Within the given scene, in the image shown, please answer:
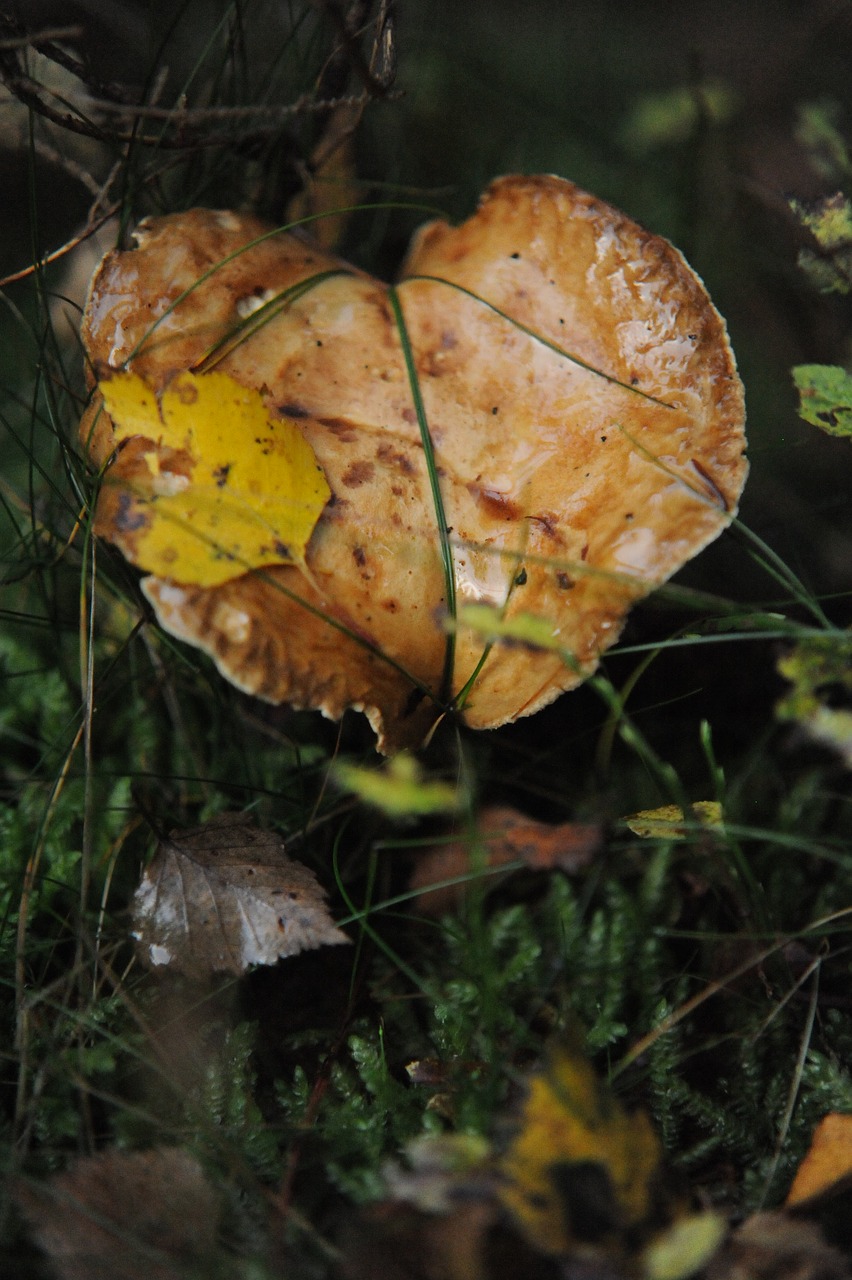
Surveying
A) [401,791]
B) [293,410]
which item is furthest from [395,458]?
[401,791]

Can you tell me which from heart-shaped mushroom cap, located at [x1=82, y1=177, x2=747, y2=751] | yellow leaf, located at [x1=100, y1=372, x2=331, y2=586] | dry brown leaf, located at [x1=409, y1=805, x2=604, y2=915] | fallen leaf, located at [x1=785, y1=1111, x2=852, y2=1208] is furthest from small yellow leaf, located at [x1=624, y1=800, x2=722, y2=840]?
yellow leaf, located at [x1=100, y1=372, x2=331, y2=586]

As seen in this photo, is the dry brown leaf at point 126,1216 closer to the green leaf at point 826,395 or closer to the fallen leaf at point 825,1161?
the fallen leaf at point 825,1161

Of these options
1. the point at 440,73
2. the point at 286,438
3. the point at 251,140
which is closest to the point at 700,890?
the point at 286,438

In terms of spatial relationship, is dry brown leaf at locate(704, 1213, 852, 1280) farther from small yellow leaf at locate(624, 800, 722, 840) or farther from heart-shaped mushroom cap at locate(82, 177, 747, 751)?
heart-shaped mushroom cap at locate(82, 177, 747, 751)

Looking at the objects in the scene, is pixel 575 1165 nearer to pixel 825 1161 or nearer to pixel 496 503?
pixel 825 1161

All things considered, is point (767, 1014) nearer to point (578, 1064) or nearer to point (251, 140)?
point (578, 1064)

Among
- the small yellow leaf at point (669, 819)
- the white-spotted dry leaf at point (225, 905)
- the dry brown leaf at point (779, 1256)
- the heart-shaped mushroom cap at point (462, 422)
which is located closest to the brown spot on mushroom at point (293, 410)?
the heart-shaped mushroom cap at point (462, 422)
